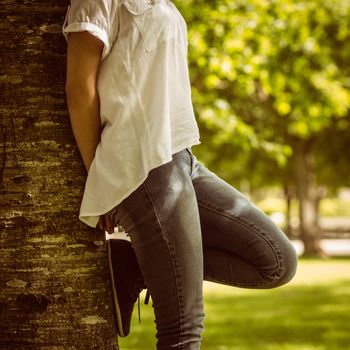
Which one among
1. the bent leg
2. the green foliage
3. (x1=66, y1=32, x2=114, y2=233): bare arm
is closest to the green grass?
the green foliage

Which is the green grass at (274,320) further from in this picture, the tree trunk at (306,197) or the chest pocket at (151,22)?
the tree trunk at (306,197)

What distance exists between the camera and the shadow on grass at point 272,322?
8586 mm

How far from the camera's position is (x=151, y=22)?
117 inches

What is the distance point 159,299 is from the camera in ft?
9.64

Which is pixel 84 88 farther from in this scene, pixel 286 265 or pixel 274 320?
pixel 274 320

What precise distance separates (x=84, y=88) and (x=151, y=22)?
345mm

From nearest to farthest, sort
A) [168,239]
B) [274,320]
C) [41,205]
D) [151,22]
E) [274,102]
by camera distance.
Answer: [168,239] → [151,22] → [41,205] → [274,320] → [274,102]

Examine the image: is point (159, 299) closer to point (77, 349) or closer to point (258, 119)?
point (77, 349)

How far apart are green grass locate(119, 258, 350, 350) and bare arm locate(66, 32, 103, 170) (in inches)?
216

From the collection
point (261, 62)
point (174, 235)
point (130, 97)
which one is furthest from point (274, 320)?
point (130, 97)

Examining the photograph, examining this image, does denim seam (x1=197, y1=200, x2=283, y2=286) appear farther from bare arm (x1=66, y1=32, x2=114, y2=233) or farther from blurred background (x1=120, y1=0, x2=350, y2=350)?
blurred background (x1=120, y1=0, x2=350, y2=350)

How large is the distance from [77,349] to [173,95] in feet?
3.33

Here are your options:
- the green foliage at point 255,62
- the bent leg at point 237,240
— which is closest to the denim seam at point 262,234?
the bent leg at point 237,240

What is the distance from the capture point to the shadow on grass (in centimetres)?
859
